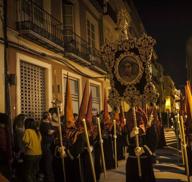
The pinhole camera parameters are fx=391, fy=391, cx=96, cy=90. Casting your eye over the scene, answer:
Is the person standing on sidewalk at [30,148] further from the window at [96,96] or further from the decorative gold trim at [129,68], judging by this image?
the window at [96,96]

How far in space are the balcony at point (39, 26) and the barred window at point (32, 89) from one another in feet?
2.76

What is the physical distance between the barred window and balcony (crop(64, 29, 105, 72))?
79.0 inches

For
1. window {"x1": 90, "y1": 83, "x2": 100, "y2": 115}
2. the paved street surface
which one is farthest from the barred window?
window {"x1": 90, "y1": 83, "x2": 100, "y2": 115}

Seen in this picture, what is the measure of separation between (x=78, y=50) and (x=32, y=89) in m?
4.25

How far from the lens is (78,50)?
15.7m

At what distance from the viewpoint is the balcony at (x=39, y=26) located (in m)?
11.0

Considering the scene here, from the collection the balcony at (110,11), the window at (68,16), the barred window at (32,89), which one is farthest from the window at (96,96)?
the barred window at (32,89)

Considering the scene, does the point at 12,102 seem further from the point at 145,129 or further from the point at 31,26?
→ the point at 145,129

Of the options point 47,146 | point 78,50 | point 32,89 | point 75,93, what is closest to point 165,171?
point 47,146

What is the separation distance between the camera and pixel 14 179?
840 centimetres

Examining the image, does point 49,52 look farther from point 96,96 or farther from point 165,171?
point 96,96

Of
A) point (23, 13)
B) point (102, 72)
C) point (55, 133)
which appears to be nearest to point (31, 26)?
point (23, 13)

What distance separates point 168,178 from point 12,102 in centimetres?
441

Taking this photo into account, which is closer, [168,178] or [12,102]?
[168,178]
